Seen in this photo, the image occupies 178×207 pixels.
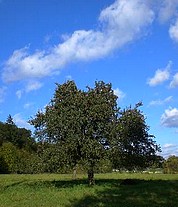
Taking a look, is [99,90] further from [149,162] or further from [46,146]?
→ [149,162]

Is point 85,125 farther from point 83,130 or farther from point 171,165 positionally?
point 171,165

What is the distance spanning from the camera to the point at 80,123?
4538 centimetres

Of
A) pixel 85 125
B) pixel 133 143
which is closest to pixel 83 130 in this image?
pixel 85 125

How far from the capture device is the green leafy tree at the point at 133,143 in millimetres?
48688

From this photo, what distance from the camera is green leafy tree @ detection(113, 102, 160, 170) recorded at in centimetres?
4869

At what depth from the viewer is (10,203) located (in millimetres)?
29703

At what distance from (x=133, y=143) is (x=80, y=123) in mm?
10402

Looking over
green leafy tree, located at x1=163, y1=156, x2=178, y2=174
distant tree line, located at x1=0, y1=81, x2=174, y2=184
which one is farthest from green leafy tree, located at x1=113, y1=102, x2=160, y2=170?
green leafy tree, located at x1=163, y1=156, x2=178, y2=174

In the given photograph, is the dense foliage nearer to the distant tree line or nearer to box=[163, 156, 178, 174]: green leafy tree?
the distant tree line

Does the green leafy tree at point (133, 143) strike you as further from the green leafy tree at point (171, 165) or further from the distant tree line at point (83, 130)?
the green leafy tree at point (171, 165)

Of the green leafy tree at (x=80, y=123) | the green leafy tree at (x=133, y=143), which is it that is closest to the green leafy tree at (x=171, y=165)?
the green leafy tree at (x=133, y=143)

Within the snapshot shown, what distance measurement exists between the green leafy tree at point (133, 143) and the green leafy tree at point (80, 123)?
1.65 meters

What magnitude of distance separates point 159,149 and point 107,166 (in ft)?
35.4

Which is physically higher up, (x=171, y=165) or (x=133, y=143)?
Result: (x=171, y=165)
